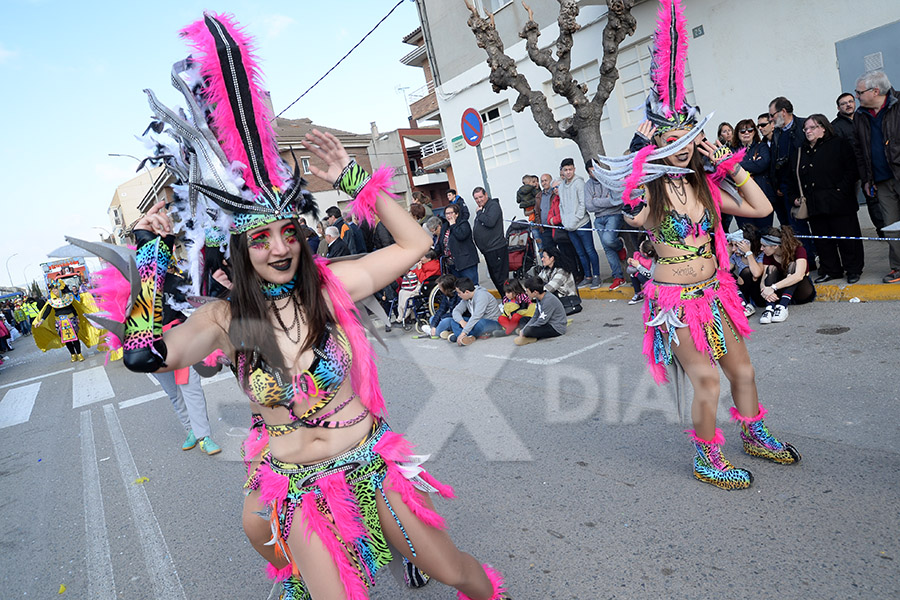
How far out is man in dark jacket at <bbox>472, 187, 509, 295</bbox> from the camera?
9.29 meters

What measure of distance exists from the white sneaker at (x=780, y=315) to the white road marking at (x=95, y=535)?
600cm

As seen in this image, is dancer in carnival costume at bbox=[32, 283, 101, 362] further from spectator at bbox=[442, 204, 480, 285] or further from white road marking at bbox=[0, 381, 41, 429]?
spectator at bbox=[442, 204, 480, 285]

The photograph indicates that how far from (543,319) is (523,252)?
12.2 ft

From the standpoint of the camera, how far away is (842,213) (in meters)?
6.54

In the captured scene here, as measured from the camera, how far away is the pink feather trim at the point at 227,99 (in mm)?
1972

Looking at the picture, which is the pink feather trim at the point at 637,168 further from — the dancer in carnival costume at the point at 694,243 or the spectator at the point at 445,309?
the spectator at the point at 445,309

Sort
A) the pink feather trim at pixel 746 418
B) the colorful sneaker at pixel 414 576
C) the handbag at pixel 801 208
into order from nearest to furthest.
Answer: the colorful sneaker at pixel 414 576 < the pink feather trim at pixel 746 418 < the handbag at pixel 801 208

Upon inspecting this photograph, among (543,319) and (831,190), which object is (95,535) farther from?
(831,190)

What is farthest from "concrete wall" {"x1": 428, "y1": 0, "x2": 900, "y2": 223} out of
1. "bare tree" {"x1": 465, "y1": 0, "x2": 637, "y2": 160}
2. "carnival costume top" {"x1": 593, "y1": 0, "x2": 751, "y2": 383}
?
"carnival costume top" {"x1": 593, "y1": 0, "x2": 751, "y2": 383}

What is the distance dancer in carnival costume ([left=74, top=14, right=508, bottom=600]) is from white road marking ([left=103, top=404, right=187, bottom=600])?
160 centimetres

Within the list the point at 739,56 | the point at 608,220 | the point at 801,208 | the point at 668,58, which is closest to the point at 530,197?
the point at 608,220

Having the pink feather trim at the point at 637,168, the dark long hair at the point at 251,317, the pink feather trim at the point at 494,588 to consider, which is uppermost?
the pink feather trim at the point at 637,168

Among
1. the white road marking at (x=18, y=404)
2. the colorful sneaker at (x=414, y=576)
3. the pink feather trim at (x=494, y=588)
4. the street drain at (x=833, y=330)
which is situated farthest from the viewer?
the white road marking at (x=18, y=404)

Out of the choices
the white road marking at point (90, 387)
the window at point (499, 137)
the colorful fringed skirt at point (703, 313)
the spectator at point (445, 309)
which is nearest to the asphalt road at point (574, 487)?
the colorful fringed skirt at point (703, 313)
